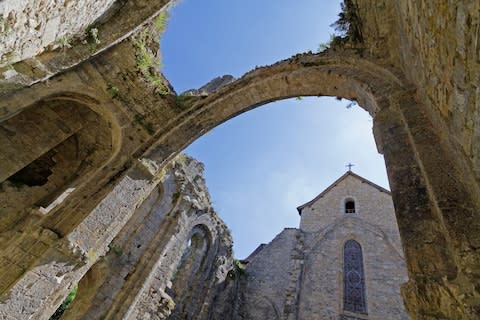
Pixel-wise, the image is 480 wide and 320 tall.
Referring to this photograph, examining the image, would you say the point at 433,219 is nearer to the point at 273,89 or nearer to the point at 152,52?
the point at 273,89

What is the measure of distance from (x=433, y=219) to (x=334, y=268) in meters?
11.4

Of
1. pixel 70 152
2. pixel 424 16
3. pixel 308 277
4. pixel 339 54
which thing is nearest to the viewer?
pixel 424 16

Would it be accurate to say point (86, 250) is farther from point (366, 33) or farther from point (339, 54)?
point (366, 33)

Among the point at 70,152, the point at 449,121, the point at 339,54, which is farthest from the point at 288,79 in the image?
the point at 70,152

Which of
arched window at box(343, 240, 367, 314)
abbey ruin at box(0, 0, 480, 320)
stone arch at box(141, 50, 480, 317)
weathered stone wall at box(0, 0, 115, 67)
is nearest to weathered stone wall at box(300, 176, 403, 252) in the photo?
arched window at box(343, 240, 367, 314)

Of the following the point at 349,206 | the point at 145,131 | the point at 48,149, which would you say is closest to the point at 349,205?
the point at 349,206

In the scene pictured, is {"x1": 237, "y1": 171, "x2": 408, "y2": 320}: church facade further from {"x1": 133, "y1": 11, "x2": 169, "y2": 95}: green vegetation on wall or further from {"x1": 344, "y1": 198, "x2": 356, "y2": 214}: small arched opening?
{"x1": 133, "y1": 11, "x2": 169, "y2": 95}: green vegetation on wall

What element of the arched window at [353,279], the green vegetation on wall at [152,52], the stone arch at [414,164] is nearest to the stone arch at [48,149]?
the green vegetation on wall at [152,52]

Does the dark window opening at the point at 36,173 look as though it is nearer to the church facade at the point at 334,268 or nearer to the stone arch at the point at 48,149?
the stone arch at the point at 48,149

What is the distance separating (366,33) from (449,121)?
2952 mm

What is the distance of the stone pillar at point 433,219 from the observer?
1.55 metres

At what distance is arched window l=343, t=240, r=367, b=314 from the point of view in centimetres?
1072

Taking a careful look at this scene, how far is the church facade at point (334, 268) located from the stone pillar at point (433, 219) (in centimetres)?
1013

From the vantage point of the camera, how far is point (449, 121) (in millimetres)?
1959
